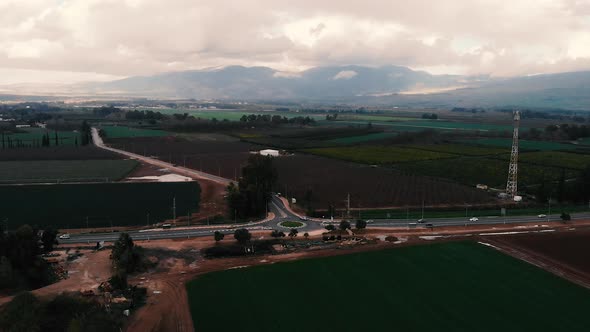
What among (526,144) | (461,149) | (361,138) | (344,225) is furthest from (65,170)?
(526,144)

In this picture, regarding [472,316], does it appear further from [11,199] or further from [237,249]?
[11,199]

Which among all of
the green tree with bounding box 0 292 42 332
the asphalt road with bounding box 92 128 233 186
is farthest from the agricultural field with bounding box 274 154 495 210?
the green tree with bounding box 0 292 42 332

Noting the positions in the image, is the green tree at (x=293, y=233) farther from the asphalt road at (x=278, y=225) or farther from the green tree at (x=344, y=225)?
the green tree at (x=344, y=225)

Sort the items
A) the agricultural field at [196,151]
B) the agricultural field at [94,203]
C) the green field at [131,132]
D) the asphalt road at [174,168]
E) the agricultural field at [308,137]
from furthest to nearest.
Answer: the green field at [131,132] < the agricultural field at [308,137] < the agricultural field at [196,151] < the asphalt road at [174,168] < the agricultural field at [94,203]

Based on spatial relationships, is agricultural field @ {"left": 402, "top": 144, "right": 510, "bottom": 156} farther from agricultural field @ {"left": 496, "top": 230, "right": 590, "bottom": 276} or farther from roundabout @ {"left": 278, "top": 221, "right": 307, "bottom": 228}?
roundabout @ {"left": 278, "top": 221, "right": 307, "bottom": 228}

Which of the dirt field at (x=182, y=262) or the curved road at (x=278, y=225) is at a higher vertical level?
the curved road at (x=278, y=225)

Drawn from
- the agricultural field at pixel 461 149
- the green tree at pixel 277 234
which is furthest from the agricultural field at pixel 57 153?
the agricultural field at pixel 461 149

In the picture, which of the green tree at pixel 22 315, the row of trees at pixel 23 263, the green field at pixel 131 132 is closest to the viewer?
the green tree at pixel 22 315

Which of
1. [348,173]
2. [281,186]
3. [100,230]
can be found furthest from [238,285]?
[348,173]

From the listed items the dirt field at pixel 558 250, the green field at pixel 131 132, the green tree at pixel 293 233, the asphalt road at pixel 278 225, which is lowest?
the dirt field at pixel 558 250
